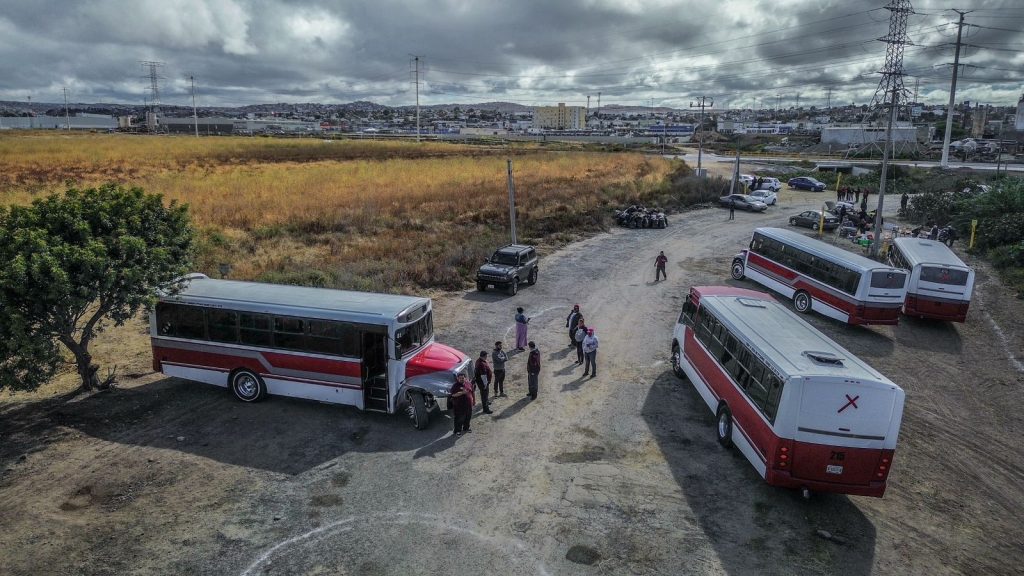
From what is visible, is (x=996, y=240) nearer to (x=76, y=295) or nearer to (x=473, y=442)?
(x=473, y=442)

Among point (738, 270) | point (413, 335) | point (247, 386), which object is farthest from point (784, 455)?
point (738, 270)

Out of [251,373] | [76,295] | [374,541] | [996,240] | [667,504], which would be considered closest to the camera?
[374,541]

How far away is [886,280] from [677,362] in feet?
31.3

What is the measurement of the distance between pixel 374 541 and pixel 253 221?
95.2 ft

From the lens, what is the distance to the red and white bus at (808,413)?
1034cm

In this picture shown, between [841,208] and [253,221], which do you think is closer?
[253,221]

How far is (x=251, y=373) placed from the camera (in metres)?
14.8

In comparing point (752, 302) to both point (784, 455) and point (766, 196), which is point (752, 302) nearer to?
point (784, 455)

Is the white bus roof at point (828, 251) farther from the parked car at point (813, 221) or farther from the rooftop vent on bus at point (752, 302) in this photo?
the parked car at point (813, 221)

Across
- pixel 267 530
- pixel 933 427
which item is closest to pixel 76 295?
pixel 267 530

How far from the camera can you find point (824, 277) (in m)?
23.4

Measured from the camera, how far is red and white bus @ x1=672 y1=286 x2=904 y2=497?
33.9 ft

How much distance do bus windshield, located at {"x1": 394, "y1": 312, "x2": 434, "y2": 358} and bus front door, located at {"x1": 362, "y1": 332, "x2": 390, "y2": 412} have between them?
44cm

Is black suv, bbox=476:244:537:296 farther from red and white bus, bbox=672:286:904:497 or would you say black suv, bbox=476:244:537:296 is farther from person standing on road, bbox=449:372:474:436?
red and white bus, bbox=672:286:904:497
